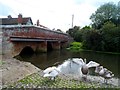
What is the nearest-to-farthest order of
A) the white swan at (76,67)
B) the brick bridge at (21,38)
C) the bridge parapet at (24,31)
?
the white swan at (76,67)
the brick bridge at (21,38)
the bridge parapet at (24,31)

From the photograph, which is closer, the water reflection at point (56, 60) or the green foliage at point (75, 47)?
the water reflection at point (56, 60)

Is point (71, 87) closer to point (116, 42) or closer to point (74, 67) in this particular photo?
point (74, 67)

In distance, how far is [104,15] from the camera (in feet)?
207

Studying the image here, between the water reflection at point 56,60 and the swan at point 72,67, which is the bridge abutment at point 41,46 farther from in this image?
the swan at point 72,67

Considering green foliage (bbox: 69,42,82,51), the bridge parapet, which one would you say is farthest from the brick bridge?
green foliage (bbox: 69,42,82,51)

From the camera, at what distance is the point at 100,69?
1020 cm

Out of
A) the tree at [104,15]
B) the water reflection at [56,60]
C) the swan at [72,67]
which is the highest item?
the tree at [104,15]

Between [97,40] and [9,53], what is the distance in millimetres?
25915

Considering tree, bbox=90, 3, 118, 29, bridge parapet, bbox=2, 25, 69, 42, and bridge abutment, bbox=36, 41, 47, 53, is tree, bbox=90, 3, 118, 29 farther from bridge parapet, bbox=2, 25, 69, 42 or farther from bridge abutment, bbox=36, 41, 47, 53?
bridge parapet, bbox=2, 25, 69, 42

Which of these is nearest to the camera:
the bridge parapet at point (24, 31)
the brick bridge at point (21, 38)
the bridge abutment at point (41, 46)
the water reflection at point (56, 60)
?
the water reflection at point (56, 60)

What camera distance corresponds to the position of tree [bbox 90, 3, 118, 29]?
6131 cm

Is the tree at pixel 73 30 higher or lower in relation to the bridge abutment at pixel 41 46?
higher

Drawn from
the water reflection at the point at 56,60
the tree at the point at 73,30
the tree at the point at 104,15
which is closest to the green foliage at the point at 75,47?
the tree at the point at 73,30

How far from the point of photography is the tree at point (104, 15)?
61312mm
